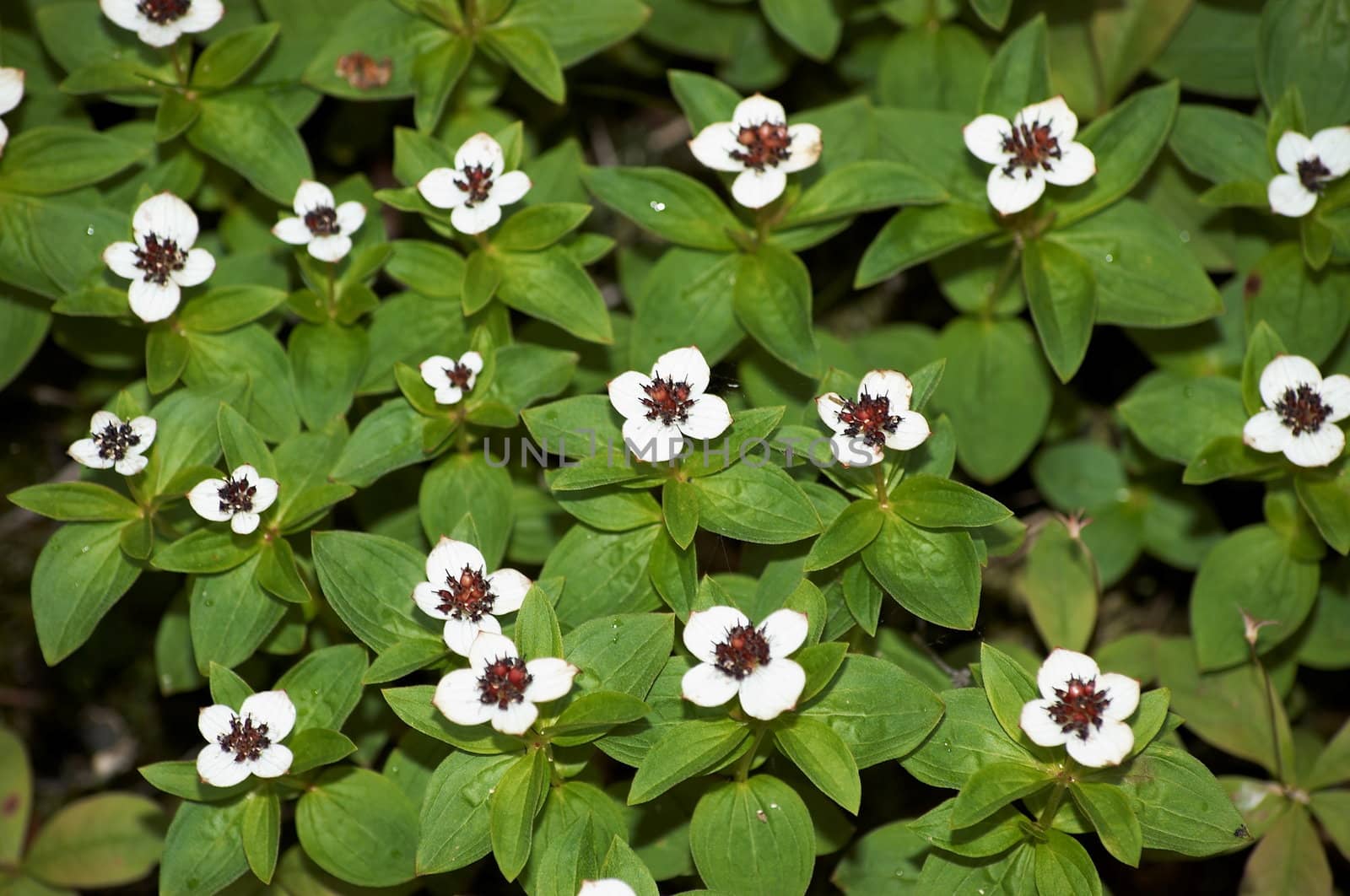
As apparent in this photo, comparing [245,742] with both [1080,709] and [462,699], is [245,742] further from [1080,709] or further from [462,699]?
[1080,709]

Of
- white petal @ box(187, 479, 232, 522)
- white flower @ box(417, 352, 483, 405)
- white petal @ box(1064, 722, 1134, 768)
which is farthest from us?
white flower @ box(417, 352, 483, 405)

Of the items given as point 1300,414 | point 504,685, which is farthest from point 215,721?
point 1300,414

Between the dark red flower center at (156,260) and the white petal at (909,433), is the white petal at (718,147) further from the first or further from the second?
the dark red flower center at (156,260)

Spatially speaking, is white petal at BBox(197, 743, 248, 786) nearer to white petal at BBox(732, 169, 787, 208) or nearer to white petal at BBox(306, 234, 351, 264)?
white petal at BBox(306, 234, 351, 264)

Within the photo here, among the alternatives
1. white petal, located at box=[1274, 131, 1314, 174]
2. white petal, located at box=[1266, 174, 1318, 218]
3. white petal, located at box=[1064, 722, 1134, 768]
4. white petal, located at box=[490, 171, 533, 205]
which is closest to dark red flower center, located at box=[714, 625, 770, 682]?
white petal, located at box=[1064, 722, 1134, 768]

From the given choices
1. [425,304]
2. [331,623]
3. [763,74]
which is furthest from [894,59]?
[331,623]

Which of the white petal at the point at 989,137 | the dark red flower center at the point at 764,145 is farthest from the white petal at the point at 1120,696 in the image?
the dark red flower center at the point at 764,145
